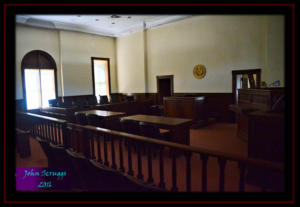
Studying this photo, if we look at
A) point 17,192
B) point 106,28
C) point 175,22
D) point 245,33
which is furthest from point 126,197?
point 106,28

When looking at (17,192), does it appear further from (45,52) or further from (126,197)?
(45,52)

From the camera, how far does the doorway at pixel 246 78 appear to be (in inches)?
259

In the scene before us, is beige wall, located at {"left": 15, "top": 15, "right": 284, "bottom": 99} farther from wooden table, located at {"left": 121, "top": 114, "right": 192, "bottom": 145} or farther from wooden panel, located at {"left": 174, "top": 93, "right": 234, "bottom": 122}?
wooden table, located at {"left": 121, "top": 114, "right": 192, "bottom": 145}

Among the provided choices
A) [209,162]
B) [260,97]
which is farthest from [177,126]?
[260,97]

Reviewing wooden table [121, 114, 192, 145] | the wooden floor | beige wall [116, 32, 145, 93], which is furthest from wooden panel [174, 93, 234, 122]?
wooden table [121, 114, 192, 145]

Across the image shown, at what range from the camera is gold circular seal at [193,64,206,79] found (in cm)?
779

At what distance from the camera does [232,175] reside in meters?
2.80

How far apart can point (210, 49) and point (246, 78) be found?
5.64 ft

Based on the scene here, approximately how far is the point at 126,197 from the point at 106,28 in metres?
9.65

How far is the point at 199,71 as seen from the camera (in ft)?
25.9

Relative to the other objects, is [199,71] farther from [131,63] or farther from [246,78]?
[131,63]

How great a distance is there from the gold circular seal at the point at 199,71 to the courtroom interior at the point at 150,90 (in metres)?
0.05

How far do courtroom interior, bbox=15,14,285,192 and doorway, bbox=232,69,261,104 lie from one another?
0.11 ft

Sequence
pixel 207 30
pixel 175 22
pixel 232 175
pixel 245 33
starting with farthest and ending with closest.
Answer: pixel 175 22 < pixel 207 30 < pixel 245 33 < pixel 232 175
